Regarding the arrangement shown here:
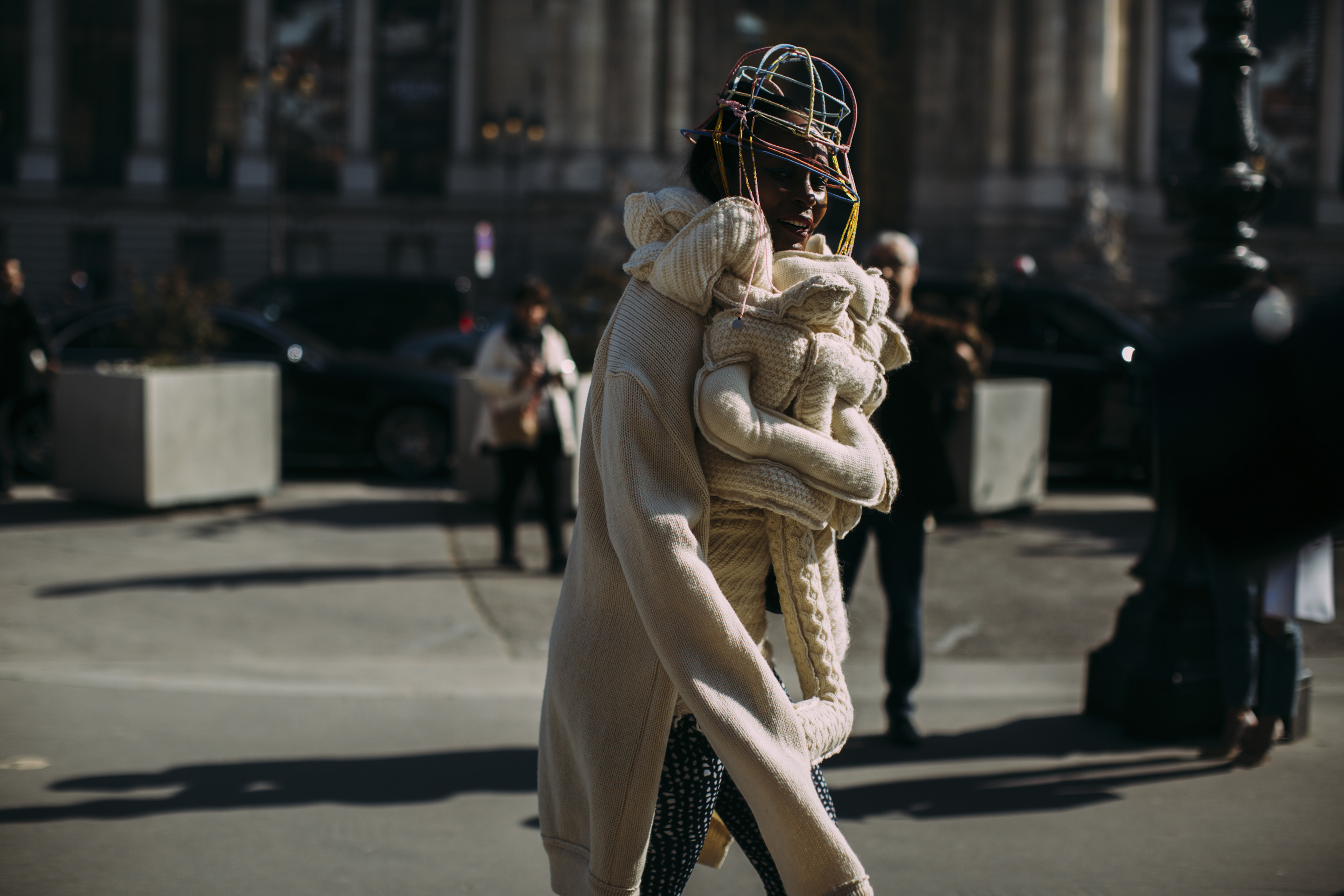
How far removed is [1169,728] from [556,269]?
104 feet

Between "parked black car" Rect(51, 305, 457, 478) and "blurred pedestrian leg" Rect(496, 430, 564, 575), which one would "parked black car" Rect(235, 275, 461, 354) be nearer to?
"parked black car" Rect(51, 305, 457, 478)

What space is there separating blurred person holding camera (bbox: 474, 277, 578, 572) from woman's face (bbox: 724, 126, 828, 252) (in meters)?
6.03

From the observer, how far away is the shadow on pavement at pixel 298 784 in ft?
15.1

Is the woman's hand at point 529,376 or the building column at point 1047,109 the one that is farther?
the building column at point 1047,109

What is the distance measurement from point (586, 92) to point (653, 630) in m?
35.7

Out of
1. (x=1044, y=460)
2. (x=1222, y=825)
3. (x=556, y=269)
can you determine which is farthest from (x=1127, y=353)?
(x=556, y=269)

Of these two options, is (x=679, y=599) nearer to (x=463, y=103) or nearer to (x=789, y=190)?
(x=789, y=190)

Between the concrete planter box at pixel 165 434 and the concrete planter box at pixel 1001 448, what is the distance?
5.48 metres

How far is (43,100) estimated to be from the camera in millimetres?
44281

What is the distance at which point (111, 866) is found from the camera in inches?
162

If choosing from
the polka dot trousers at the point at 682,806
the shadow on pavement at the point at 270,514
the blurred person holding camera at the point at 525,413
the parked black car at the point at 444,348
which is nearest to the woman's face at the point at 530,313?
the blurred person holding camera at the point at 525,413

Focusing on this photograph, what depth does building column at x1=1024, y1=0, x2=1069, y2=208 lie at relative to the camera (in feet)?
119

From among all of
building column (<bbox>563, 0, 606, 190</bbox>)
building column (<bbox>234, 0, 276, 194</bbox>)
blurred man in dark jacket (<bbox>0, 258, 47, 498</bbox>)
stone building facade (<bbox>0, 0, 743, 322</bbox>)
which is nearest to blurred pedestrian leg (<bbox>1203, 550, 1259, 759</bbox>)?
blurred man in dark jacket (<bbox>0, 258, 47, 498</bbox>)

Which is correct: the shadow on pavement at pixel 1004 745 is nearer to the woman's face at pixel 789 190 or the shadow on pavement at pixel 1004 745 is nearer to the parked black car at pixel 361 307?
the woman's face at pixel 789 190
